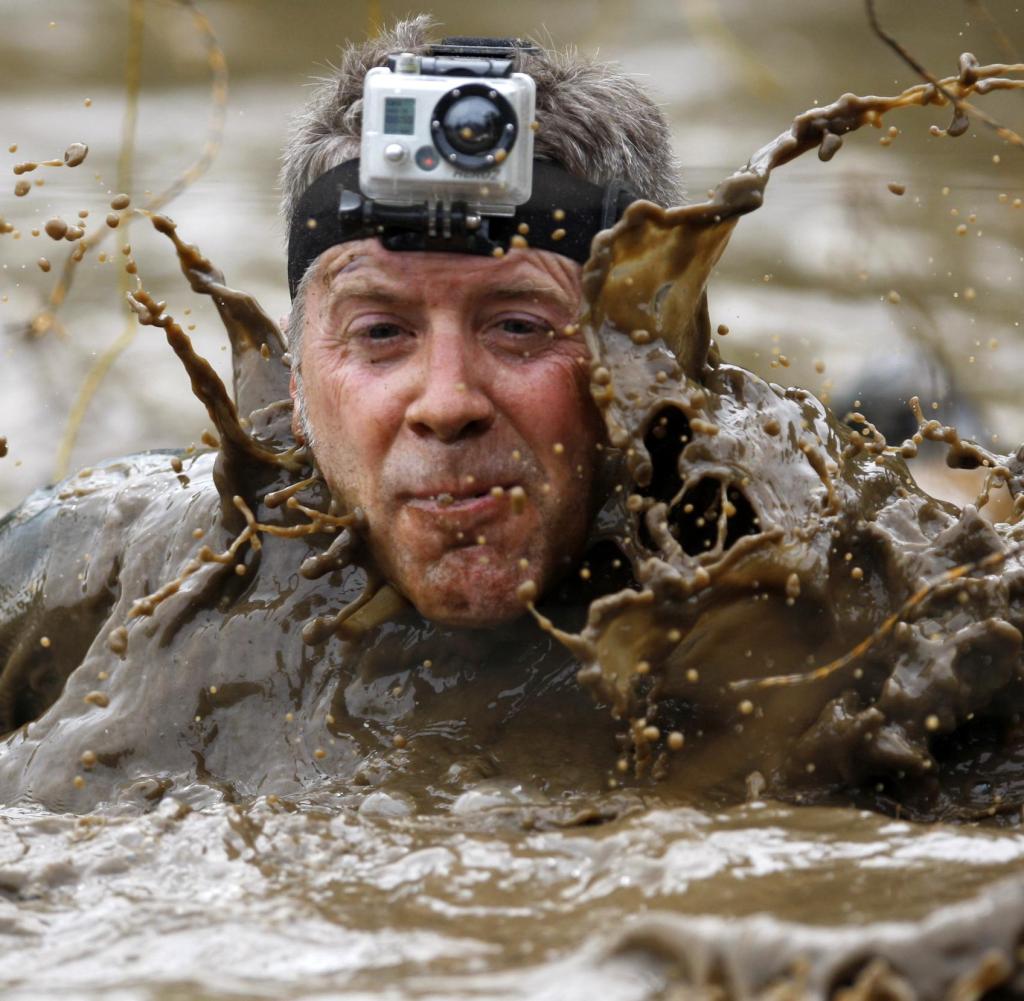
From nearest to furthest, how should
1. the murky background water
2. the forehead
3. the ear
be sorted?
the forehead
the ear
the murky background water

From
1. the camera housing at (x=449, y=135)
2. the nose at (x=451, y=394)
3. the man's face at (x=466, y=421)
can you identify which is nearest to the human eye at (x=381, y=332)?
the man's face at (x=466, y=421)

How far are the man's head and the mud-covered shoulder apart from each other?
692mm

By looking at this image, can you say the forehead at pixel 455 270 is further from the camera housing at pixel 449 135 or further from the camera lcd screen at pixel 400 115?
the camera lcd screen at pixel 400 115

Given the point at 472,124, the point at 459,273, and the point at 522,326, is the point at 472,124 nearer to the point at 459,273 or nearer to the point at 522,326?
the point at 459,273

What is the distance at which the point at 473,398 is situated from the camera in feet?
9.90

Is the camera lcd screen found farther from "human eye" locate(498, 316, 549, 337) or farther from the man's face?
"human eye" locate(498, 316, 549, 337)

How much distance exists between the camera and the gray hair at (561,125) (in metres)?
3.21

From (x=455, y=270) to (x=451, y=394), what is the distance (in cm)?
23

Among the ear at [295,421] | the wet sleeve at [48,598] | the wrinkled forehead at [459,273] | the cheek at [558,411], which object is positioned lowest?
the wet sleeve at [48,598]

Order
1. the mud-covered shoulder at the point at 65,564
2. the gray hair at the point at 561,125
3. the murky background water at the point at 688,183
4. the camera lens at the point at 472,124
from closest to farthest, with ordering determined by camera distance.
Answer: the camera lens at the point at 472,124 < the gray hair at the point at 561,125 < the mud-covered shoulder at the point at 65,564 < the murky background water at the point at 688,183

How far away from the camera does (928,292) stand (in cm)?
727

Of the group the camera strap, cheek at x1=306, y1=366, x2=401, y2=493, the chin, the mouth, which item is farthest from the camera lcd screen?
the chin

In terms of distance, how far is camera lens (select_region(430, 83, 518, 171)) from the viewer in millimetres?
2980

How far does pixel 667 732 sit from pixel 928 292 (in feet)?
15.2
